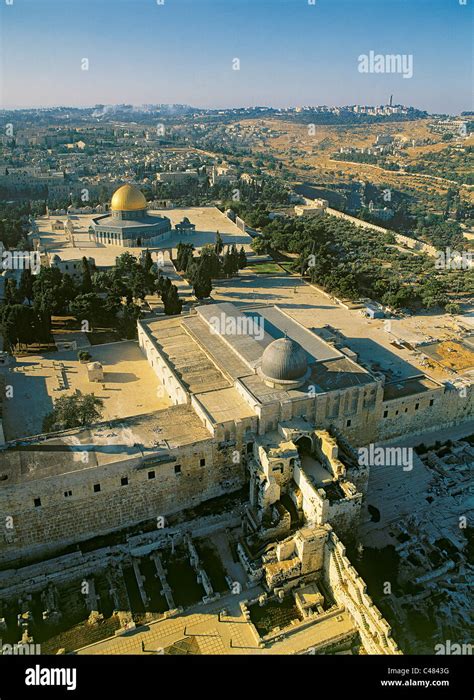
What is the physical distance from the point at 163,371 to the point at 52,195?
85.4m

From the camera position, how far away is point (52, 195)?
105 meters

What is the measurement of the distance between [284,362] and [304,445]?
14.3ft

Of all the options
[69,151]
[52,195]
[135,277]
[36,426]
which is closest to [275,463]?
[36,426]

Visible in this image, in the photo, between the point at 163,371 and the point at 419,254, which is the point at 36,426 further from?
the point at 419,254

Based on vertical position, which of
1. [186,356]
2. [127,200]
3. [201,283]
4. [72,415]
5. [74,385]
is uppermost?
[127,200]

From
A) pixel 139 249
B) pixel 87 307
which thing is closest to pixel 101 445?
pixel 87 307

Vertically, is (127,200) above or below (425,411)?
above

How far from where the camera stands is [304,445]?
87.4ft

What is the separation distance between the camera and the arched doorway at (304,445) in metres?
26.5

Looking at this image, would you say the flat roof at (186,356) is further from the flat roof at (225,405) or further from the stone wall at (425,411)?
the stone wall at (425,411)

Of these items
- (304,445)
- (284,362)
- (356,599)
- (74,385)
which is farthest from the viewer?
(74,385)

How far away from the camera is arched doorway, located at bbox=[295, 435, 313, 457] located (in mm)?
26469

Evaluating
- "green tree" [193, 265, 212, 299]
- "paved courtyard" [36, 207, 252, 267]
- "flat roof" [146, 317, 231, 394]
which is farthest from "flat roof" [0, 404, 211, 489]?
Result: "paved courtyard" [36, 207, 252, 267]

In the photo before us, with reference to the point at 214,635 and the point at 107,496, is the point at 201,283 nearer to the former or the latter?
the point at 107,496
